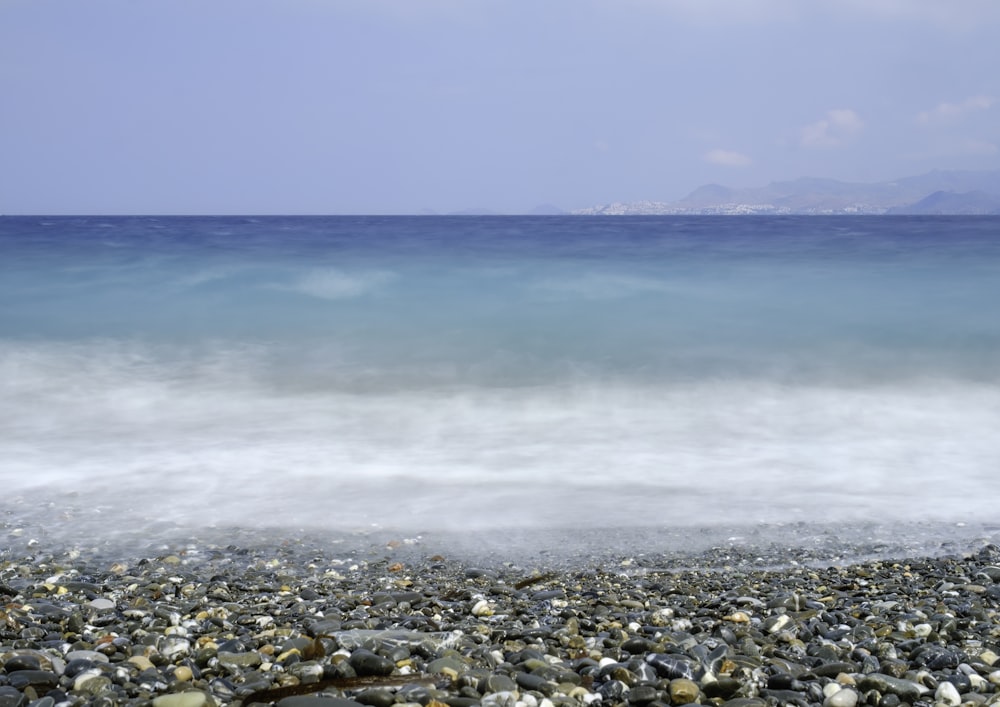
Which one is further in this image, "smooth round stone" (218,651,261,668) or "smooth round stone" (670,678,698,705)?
"smooth round stone" (218,651,261,668)

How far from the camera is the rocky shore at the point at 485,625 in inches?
112

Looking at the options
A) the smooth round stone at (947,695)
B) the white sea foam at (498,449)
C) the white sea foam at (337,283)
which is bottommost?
the white sea foam at (498,449)

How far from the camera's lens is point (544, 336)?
13.4 meters

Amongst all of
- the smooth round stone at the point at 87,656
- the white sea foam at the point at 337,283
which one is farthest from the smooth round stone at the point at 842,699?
the white sea foam at the point at 337,283

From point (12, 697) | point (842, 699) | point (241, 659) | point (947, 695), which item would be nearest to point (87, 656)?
point (12, 697)

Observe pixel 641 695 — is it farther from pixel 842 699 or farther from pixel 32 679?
pixel 32 679

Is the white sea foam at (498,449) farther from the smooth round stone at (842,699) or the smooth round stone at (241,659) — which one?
the smooth round stone at (842,699)

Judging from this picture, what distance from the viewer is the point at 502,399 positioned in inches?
360

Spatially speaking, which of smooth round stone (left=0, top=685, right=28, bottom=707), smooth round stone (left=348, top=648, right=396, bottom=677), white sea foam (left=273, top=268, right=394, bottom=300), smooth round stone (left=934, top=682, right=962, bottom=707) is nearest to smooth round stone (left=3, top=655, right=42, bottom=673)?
smooth round stone (left=0, top=685, right=28, bottom=707)

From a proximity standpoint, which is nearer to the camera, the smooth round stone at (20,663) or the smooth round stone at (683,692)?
the smooth round stone at (683,692)

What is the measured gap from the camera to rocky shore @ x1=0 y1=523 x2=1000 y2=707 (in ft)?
9.36

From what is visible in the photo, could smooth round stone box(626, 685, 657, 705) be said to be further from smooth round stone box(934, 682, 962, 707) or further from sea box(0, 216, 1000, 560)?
sea box(0, 216, 1000, 560)

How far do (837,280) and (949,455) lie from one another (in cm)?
1275

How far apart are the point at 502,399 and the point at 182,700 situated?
651cm
